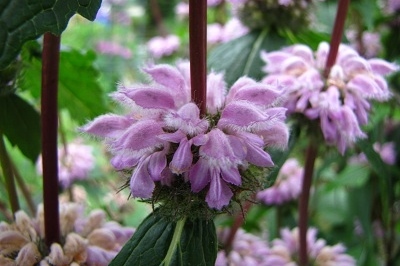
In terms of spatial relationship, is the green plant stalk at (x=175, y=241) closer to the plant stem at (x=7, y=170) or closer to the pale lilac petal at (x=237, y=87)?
the pale lilac petal at (x=237, y=87)

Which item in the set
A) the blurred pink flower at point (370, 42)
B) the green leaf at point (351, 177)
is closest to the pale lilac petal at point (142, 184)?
the green leaf at point (351, 177)

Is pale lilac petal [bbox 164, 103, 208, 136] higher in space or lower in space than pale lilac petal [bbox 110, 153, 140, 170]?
higher

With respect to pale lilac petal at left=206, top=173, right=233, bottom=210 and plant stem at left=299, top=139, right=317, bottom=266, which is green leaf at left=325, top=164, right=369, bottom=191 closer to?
plant stem at left=299, top=139, right=317, bottom=266

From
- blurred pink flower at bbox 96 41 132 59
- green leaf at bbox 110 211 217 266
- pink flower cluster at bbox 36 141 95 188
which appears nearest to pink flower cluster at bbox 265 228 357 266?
green leaf at bbox 110 211 217 266

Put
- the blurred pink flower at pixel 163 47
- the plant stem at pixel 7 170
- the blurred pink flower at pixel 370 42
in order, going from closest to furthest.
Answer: the plant stem at pixel 7 170
the blurred pink flower at pixel 370 42
the blurred pink flower at pixel 163 47

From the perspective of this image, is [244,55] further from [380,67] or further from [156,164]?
[156,164]

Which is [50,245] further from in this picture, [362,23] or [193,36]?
[362,23]
